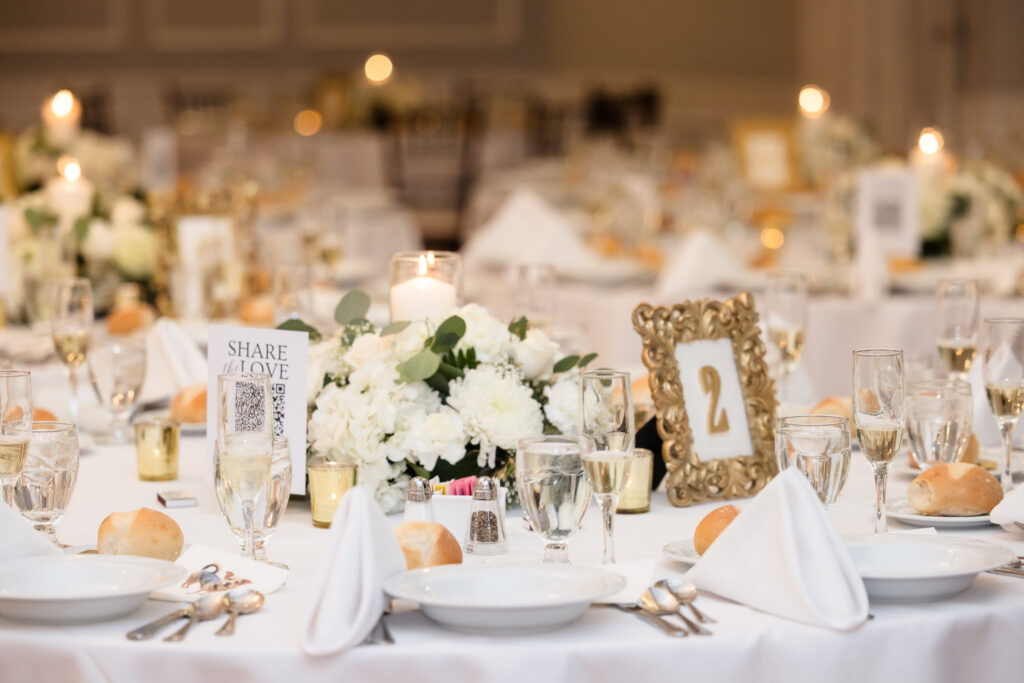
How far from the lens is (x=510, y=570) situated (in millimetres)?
1327

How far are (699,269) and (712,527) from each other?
7.89ft

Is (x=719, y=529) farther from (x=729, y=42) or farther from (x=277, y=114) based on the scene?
(x=729, y=42)

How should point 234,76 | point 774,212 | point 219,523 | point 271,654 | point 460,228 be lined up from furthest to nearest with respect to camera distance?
point 234,76
point 460,228
point 774,212
point 219,523
point 271,654

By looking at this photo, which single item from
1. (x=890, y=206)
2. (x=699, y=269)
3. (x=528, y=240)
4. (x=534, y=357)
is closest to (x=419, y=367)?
(x=534, y=357)

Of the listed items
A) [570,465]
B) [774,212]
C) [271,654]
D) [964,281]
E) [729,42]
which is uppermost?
[729,42]

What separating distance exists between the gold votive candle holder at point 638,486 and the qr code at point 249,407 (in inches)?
18.5

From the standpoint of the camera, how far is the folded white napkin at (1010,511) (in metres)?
1.56

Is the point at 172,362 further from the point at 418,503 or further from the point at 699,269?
the point at 699,269

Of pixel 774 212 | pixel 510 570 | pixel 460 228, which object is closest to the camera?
pixel 510 570

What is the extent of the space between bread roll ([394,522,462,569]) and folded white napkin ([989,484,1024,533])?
60cm

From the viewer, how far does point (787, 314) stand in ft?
7.94

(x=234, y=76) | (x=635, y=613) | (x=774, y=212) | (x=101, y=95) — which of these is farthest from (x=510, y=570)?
(x=234, y=76)

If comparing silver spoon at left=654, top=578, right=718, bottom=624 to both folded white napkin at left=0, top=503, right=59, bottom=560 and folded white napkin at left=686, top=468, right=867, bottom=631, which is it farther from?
folded white napkin at left=0, top=503, right=59, bottom=560

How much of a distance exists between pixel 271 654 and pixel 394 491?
0.50 meters
